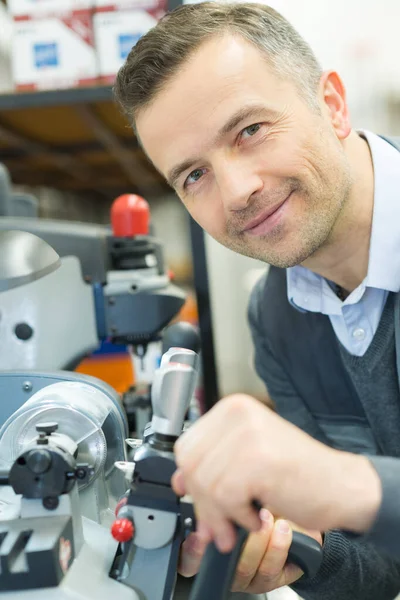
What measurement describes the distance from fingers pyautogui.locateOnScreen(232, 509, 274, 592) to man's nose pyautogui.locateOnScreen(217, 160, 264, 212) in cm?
40

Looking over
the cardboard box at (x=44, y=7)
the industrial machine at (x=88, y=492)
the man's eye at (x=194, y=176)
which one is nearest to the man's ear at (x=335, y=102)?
the man's eye at (x=194, y=176)

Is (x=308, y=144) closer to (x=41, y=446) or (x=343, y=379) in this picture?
(x=343, y=379)

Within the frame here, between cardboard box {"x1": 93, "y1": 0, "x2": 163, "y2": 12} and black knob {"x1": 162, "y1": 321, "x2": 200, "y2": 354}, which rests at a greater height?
cardboard box {"x1": 93, "y1": 0, "x2": 163, "y2": 12}

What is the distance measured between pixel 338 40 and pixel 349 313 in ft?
7.36

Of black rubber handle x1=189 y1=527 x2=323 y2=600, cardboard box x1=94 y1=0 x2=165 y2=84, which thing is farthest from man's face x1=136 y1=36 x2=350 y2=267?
cardboard box x1=94 y1=0 x2=165 y2=84

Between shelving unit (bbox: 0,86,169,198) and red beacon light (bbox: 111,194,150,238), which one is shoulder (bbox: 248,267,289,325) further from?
shelving unit (bbox: 0,86,169,198)

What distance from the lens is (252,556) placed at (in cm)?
64

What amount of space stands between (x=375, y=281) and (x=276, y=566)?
1.50 feet

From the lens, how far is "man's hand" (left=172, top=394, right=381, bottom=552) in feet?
1.35

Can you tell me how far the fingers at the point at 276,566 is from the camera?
613 millimetres

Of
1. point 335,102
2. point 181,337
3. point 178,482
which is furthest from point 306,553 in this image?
point 335,102

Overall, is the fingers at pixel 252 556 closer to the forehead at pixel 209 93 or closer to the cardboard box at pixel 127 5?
the forehead at pixel 209 93

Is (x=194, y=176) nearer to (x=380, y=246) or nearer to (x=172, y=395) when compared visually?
(x=380, y=246)

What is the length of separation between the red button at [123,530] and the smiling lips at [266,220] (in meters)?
0.48
